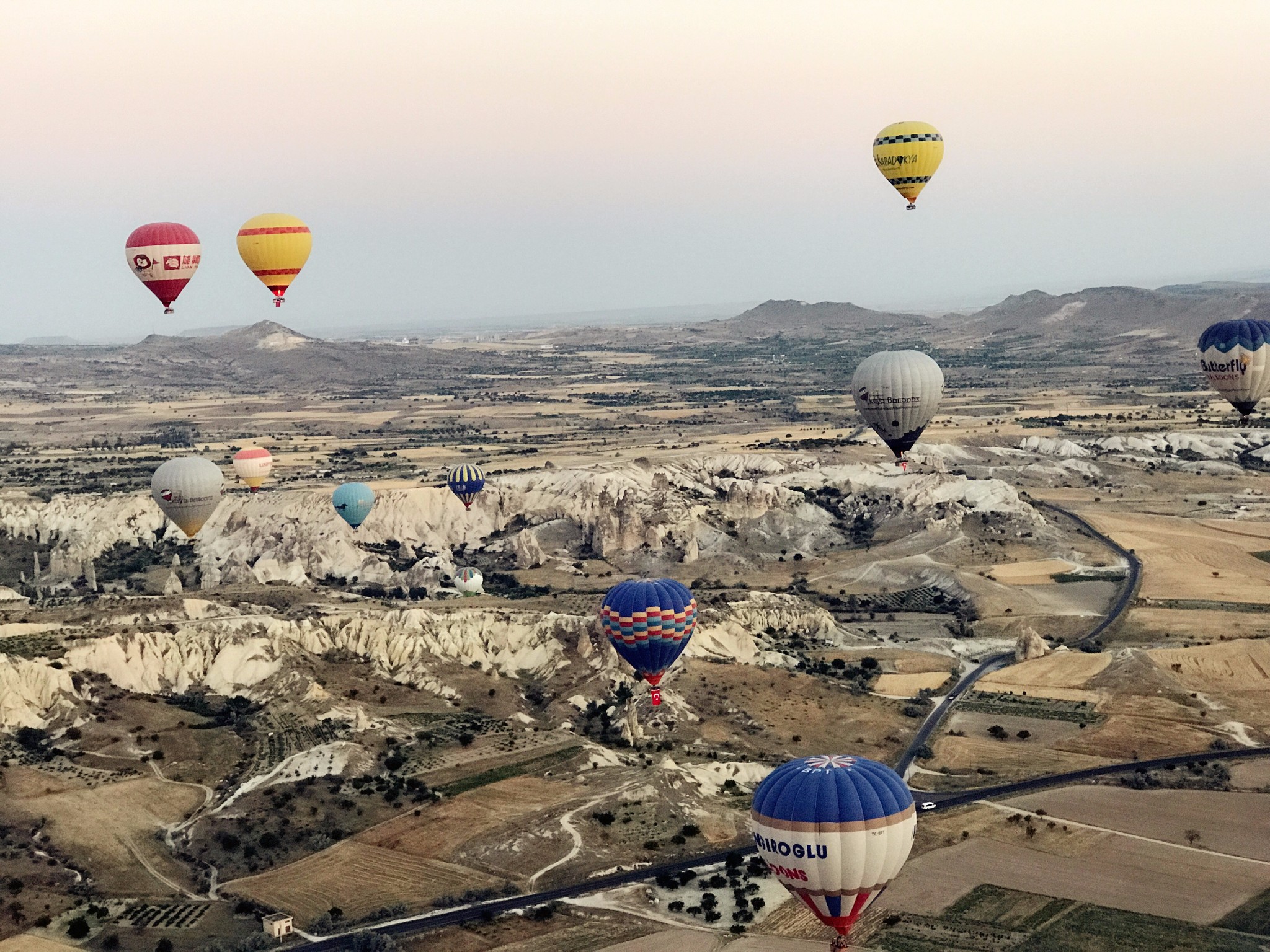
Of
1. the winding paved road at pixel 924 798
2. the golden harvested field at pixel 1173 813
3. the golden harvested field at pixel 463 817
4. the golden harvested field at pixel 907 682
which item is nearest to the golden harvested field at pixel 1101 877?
the golden harvested field at pixel 1173 813

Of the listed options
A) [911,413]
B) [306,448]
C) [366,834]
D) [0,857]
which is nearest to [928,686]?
[911,413]

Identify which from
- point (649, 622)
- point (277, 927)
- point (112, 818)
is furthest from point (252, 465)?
point (277, 927)

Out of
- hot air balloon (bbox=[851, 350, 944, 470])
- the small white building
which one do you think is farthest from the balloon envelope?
the small white building

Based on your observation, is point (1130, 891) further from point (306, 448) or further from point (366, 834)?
point (306, 448)

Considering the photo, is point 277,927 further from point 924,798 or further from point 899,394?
point 899,394

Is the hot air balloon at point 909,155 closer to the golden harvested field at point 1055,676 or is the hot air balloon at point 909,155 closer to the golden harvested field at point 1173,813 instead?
the golden harvested field at point 1055,676

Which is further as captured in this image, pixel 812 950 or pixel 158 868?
pixel 158 868
